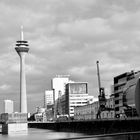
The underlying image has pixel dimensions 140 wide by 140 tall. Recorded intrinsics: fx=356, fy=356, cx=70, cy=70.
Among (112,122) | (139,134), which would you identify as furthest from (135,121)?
(139,134)

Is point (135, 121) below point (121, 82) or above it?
below

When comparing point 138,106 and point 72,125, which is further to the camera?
point 72,125

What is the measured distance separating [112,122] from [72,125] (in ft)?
206

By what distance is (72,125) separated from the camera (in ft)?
577

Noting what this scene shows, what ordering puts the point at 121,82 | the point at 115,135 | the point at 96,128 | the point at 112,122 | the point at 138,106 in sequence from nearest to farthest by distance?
the point at 115,135, the point at 138,106, the point at 112,122, the point at 96,128, the point at 121,82

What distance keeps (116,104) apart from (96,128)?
37.0 m

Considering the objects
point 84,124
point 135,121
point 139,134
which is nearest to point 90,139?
point 139,134

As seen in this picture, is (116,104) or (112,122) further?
(116,104)

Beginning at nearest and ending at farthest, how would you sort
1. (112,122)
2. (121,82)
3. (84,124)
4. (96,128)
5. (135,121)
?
(135,121), (112,122), (96,128), (84,124), (121,82)

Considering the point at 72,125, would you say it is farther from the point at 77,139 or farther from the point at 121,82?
the point at 77,139

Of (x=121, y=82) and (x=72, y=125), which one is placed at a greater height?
(x=121, y=82)

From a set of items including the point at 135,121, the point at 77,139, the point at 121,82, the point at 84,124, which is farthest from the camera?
the point at 121,82

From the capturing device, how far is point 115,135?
13.0 meters

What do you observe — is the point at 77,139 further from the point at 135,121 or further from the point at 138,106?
the point at 135,121
